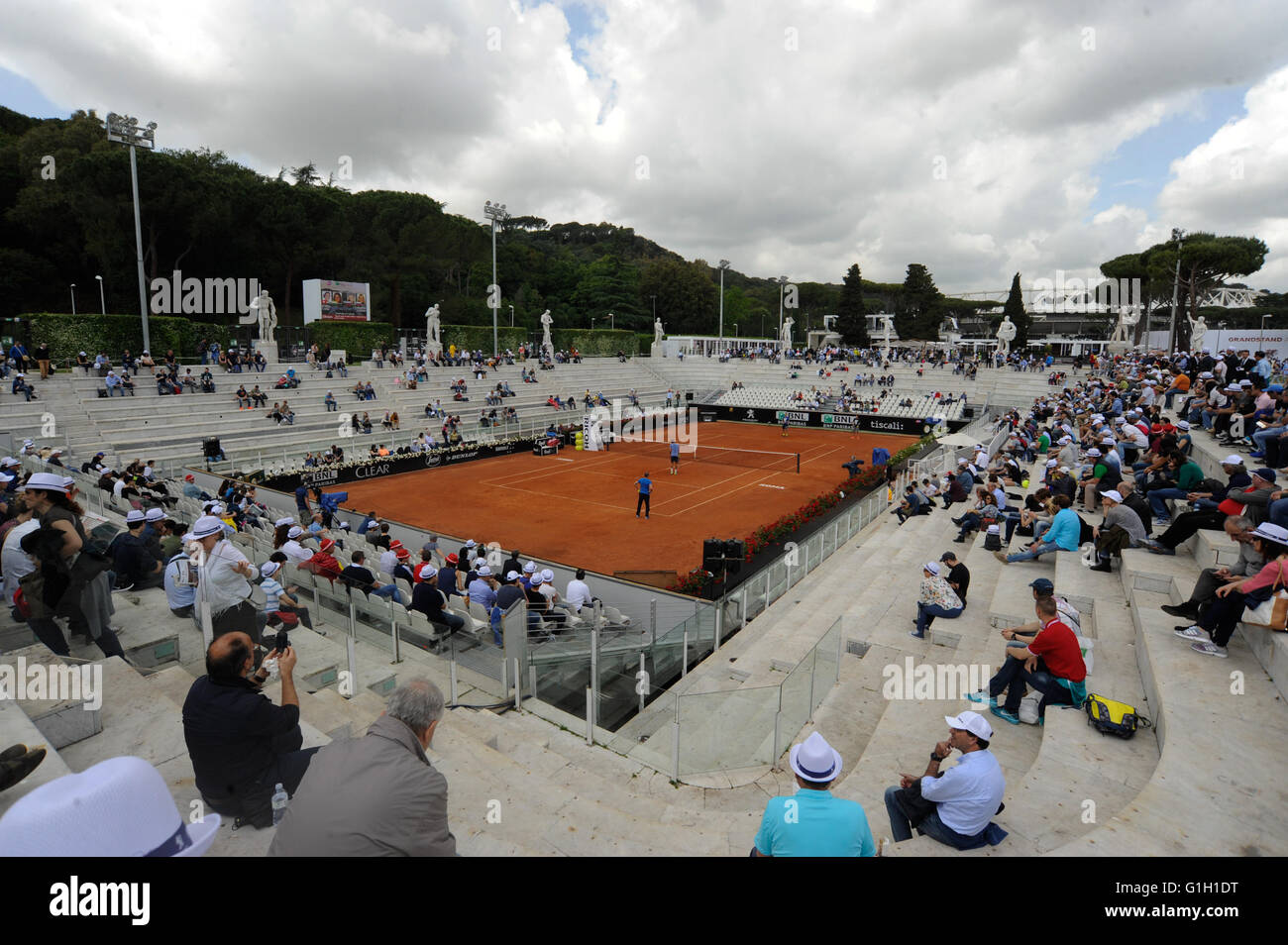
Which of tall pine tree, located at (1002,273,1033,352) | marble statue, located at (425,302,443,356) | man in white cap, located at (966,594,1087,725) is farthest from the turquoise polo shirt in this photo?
tall pine tree, located at (1002,273,1033,352)

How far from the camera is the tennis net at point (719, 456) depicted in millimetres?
34250

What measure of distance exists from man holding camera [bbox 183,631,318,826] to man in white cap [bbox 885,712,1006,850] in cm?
437

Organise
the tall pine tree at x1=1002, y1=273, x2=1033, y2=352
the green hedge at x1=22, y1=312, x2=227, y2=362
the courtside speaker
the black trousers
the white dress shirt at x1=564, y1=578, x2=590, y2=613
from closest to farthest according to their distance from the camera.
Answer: the black trousers, the white dress shirt at x1=564, y1=578, x2=590, y2=613, the courtside speaker, the green hedge at x1=22, y1=312, x2=227, y2=362, the tall pine tree at x1=1002, y1=273, x2=1033, y2=352

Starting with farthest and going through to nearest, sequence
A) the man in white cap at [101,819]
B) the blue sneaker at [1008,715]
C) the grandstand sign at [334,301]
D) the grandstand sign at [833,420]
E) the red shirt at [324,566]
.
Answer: the grandstand sign at [334,301], the grandstand sign at [833,420], the red shirt at [324,566], the blue sneaker at [1008,715], the man in white cap at [101,819]

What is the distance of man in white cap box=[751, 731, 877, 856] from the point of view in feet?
11.4

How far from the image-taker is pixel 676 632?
10445 millimetres

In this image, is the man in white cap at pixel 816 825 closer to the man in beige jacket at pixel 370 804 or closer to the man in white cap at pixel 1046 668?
the man in beige jacket at pixel 370 804

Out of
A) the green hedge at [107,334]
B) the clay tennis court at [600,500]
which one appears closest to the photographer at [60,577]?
the clay tennis court at [600,500]

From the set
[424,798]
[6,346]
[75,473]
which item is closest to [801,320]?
[6,346]

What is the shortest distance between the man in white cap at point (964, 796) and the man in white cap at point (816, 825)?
1.60 meters

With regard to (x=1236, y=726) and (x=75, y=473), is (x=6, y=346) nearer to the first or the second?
(x=75, y=473)

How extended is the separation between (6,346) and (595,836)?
42.4m

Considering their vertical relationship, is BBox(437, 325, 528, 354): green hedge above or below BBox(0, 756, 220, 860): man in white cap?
above

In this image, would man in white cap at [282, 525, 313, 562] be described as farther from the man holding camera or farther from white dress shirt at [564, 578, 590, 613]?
the man holding camera
